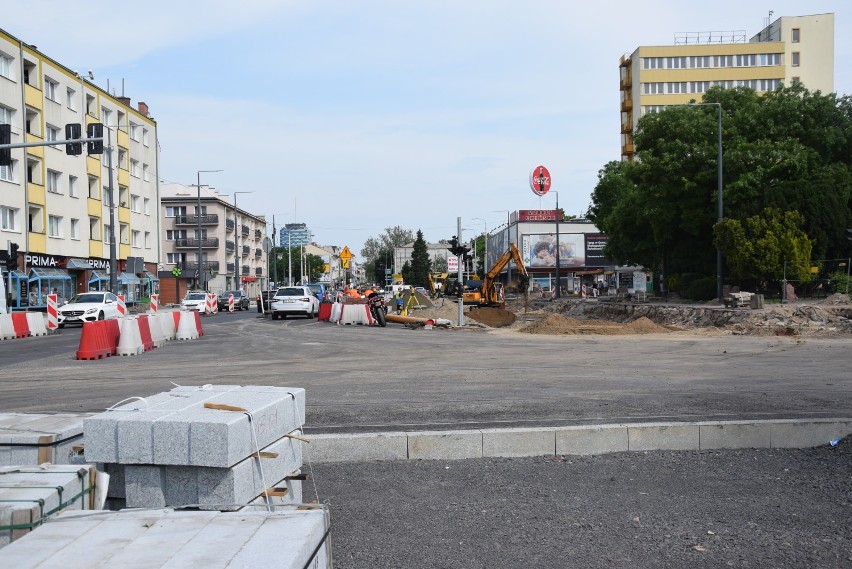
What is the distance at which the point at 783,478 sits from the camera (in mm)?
6703

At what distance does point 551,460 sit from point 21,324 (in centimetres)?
2649

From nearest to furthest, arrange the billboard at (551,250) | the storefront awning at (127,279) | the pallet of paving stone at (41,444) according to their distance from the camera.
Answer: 1. the pallet of paving stone at (41,444)
2. the storefront awning at (127,279)
3. the billboard at (551,250)

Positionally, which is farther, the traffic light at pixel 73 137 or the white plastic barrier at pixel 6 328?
the white plastic barrier at pixel 6 328

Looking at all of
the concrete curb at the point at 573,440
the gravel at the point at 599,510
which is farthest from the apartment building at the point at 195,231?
the gravel at the point at 599,510

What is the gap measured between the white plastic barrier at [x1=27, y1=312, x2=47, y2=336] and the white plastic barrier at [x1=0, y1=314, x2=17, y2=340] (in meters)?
0.94

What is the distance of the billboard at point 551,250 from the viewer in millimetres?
92500

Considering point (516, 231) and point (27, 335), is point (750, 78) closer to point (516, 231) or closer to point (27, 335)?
point (516, 231)

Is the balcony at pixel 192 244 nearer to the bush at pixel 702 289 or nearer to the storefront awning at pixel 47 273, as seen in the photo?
the storefront awning at pixel 47 273

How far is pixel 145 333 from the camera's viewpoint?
20.6 meters

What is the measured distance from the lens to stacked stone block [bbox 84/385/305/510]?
420 centimetres

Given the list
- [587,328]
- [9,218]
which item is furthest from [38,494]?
[9,218]

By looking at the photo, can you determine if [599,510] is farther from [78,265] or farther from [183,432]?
[78,265]

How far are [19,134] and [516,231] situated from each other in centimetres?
6752

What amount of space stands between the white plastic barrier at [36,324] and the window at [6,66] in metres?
19.4
